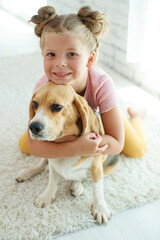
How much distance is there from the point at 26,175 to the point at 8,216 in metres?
0.26

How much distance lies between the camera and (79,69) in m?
1.09

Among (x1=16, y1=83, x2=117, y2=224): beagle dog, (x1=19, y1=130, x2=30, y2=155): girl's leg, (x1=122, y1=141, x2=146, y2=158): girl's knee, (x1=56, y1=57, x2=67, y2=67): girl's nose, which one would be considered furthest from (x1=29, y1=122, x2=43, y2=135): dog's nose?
(x1=122, y1=141, x2=146, y2=158): girl's knee

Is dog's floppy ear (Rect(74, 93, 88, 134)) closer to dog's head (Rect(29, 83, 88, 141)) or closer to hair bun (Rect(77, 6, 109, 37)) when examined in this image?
dog's head (Rect(29, 83, 88, 141))

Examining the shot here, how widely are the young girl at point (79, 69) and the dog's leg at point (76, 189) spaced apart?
0.94 feet

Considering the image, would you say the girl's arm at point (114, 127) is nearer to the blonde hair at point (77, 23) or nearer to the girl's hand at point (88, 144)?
the girl's hand at point (88, 144)

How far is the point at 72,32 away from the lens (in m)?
1.05

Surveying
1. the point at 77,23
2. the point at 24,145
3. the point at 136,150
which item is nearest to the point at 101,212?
the point at 136,150

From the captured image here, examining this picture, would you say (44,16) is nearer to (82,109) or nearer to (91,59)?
(91,59)

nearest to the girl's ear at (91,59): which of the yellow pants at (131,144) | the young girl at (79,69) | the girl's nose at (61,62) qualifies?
the young girl at (79,69)

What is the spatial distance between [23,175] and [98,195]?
45cm

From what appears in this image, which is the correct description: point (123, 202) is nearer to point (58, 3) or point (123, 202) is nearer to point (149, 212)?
point (149, 212)

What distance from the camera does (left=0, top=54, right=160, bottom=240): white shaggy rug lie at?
3.86ft

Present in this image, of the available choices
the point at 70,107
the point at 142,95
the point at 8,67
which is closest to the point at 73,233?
the point at 70,107

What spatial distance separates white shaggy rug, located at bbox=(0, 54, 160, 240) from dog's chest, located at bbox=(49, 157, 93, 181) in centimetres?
20
